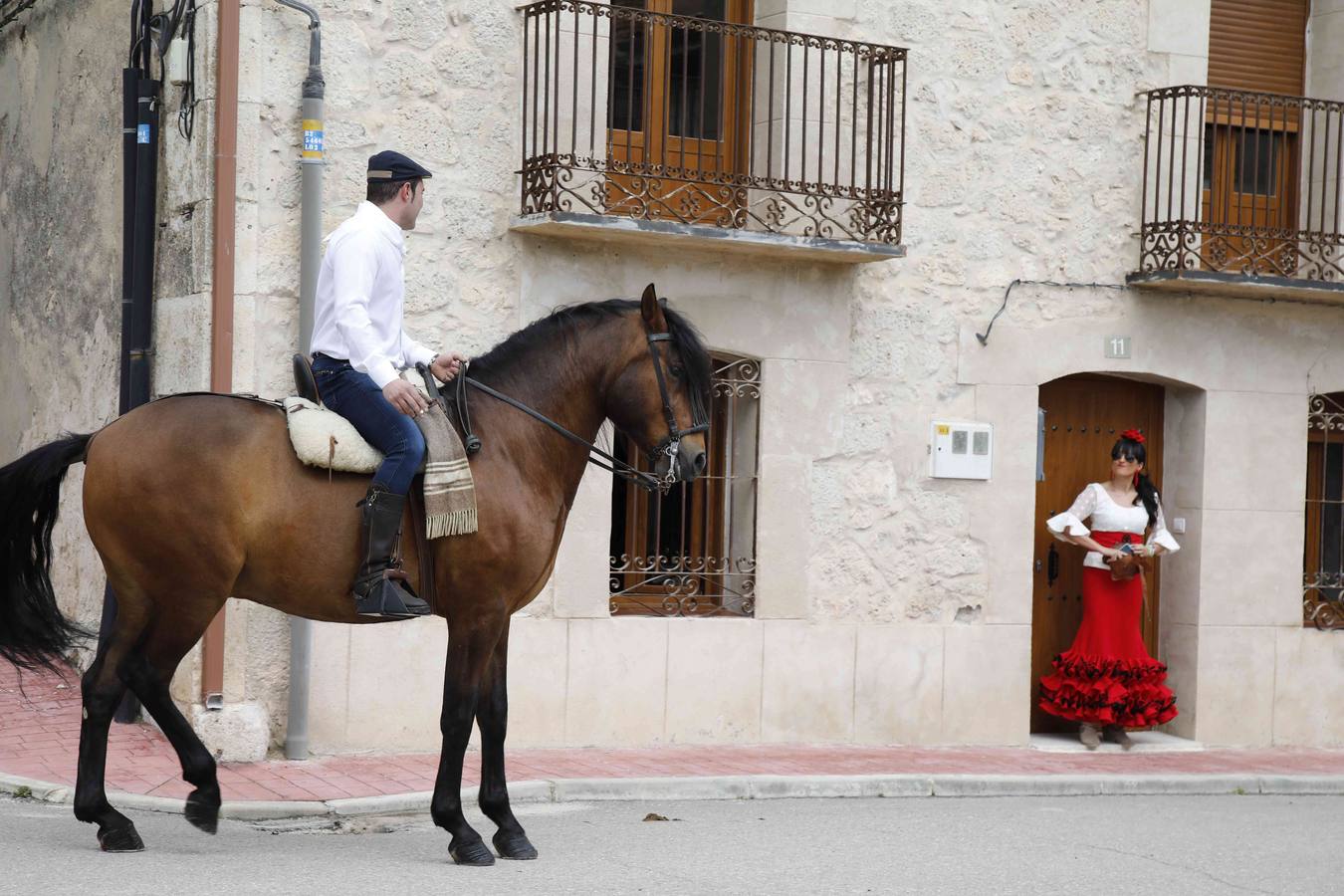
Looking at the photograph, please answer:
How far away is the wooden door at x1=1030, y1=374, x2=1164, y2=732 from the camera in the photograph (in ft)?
40.3

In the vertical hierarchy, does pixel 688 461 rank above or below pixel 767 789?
above

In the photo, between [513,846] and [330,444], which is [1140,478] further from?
[330,444]

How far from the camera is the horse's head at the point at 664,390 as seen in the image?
702cm

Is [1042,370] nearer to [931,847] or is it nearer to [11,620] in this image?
[931,847]

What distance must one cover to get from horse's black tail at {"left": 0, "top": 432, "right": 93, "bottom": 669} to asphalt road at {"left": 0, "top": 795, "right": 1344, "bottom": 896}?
2.46ft

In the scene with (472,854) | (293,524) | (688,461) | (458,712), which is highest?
(688,461)

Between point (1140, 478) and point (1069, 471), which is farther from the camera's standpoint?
point (1069, 471)

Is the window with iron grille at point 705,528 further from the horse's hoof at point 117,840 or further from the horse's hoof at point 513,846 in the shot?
the horse's hoof at point 117,840

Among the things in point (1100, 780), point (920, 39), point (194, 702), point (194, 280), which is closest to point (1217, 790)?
point (1100, 780)

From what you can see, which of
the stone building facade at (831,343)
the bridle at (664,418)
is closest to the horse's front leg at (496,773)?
the bridle at (664,418)

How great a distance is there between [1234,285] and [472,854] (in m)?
7.19

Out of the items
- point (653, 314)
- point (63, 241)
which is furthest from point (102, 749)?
point (63, 241)

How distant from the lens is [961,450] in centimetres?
1157

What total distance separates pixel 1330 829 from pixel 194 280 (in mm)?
6584
